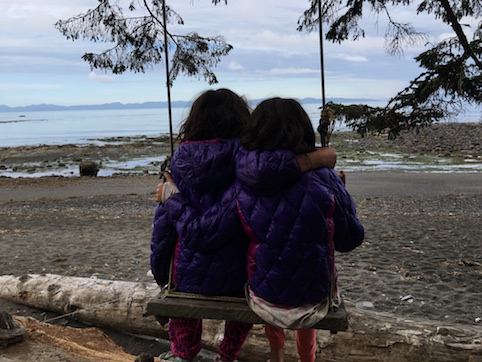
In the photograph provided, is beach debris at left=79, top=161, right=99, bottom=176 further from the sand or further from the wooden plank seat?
the wooden plank seat

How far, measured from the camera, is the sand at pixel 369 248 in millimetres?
5848

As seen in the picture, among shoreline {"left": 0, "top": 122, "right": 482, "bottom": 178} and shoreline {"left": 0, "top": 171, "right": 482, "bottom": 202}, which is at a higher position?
shoreline {"left": 0, "top": 122, "right": 482, "bottom": 178}

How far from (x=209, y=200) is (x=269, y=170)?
0.41 m

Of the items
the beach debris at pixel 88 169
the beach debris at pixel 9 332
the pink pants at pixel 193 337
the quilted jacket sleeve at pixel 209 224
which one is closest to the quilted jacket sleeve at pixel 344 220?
the quilted jacket sleeve at pixel 209 224

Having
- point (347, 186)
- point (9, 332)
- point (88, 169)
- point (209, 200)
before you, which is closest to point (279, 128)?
point (209, 200)

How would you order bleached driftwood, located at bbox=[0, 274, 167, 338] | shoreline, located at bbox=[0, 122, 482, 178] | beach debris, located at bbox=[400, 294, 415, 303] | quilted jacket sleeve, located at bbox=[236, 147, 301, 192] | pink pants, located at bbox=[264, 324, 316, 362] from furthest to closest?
shoreline, located at bbox=[0, 122, 482, 178], beach debris, located at bbox=[400, 294, 415, 303], bleached driftwood, located at bbox=[0, 274, 167, 338], pink pants, located at bbox=[264, 324, 316, 362], quilted jacket sleeve, located at bbox=[236, 147, 301, 192]

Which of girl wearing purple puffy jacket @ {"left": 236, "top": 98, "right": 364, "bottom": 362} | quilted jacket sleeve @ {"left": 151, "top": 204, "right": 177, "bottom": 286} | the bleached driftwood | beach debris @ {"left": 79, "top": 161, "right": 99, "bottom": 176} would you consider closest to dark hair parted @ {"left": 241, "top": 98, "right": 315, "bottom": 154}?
girl wearing purple puffy jacket @ {"left": 236, "top": 98, "right": 364, "bottom": 362}

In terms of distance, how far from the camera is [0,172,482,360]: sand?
19.2 ft

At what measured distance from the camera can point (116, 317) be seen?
16.5 feet

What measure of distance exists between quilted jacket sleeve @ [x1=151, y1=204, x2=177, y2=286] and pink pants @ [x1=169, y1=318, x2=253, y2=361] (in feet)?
Answer: 1.28

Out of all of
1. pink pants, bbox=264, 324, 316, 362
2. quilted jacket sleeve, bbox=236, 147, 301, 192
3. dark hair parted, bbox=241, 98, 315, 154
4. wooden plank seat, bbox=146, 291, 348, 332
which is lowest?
pink pants, bbox=264, 324, 316, 362

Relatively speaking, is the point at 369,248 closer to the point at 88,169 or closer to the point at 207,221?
the point at 207,221

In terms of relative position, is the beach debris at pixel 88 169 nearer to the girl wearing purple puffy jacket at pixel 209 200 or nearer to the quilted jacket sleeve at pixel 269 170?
the girl wearing purple puffy jacket at pixel 209 200

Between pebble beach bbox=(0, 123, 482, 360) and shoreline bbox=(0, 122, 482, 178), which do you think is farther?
shoreline bbox=(0, 122, 482, 178)
